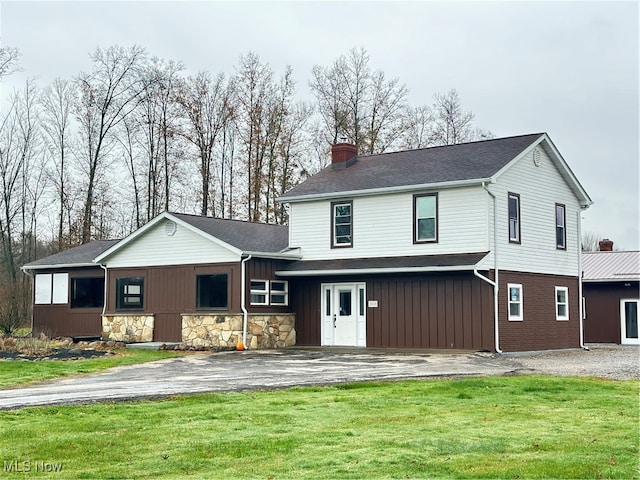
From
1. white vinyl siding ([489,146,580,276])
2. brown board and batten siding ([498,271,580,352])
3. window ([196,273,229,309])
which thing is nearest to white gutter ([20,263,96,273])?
window ([196,273,229,309])

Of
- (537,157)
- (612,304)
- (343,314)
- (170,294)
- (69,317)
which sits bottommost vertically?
(69,317)

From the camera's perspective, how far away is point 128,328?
30.0 meters

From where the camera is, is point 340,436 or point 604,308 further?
point 604,308

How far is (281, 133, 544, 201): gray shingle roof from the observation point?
85.1ft

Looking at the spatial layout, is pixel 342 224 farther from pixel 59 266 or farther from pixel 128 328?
pixel 59 266

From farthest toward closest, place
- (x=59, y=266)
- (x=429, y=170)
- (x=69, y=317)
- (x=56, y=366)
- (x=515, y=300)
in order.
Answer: (x=59, y=266), (x=69, y=317), (x=429, y=170), (x=515, y=300), (x=56, y=366)

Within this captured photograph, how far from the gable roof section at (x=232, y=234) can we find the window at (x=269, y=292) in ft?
3.23

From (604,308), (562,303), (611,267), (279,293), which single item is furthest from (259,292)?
(611,267)

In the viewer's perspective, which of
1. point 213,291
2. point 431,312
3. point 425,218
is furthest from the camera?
point 213,291

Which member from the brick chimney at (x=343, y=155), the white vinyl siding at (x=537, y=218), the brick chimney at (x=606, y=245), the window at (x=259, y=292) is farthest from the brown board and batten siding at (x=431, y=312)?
the brick chimney at (x=606, y=245)

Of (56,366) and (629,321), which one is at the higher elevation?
(629,321)

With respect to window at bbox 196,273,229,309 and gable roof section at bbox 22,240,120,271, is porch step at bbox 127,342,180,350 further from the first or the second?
gable roof section at bbox 22,240,120,271

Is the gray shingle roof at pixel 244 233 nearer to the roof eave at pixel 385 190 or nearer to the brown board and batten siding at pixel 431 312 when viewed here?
the roof eave at pixel 385 190

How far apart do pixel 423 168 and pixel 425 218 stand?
207 centimetres
